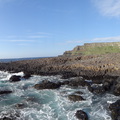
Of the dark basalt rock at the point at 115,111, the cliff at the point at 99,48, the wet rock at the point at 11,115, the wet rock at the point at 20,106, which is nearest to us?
the dark basalt rock at the point at 115,111

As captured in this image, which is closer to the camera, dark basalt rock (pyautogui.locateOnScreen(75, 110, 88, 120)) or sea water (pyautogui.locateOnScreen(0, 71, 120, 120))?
dark basalt rock (pyautogui.locateOnScreen(75, 110, 88, 120))

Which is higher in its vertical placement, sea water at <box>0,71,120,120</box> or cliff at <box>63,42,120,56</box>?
cliff at <box>63,42,120,56</box>

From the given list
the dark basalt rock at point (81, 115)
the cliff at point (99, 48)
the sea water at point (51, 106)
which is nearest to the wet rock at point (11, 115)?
the sea water at point (51, 106)

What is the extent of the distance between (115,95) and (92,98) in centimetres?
319

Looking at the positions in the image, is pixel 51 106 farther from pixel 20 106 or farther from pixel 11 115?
pixel 11 115

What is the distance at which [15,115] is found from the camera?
12.7 metres

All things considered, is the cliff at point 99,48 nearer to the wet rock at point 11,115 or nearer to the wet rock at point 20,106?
the wet rock at point 20,106

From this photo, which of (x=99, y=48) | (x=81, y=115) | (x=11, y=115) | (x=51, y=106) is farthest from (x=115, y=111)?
(x=99, y=48)

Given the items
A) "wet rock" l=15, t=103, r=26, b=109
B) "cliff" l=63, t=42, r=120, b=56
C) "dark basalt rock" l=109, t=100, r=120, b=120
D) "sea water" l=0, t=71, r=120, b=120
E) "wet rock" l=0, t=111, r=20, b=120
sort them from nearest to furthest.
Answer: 1. "dark basalt rock" l=109, t=100, r=120, b=120
2. "wet rock" l=0, t=111, r=20, b=120
3. "sea water" l=0, t=71, r=120, b=120
4. "wet rock" l=15, t=103, r=26, b=109
5. "cliff" l=63, t=42, r=120, b=56

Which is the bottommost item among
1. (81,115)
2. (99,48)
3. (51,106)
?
(51,106)

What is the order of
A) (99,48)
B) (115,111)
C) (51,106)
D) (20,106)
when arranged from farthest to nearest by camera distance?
1. (99,48)
2. (51,106)
3. (20,106)
4. (115,111)

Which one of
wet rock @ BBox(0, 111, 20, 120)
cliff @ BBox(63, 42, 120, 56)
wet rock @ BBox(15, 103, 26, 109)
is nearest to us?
wet rock @ BBox(0, 111, 20, 120)

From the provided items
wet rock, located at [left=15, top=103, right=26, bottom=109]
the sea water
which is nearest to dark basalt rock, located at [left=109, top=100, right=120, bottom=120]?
the sea water

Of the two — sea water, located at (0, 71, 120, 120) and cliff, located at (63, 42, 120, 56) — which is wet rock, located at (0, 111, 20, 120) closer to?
sea water, located at (0, 71, 120, 120)
